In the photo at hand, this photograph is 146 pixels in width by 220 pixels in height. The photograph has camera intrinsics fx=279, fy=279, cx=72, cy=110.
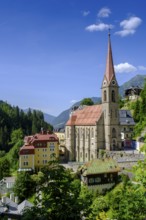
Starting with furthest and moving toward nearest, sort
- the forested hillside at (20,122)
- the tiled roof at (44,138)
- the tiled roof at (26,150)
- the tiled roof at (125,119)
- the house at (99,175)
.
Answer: the forested hillside at (20,122)
the tiled roof at (125,119)
the tiled roof at (44,138)
the tiled roof at (26,150)
the house at (99,175)

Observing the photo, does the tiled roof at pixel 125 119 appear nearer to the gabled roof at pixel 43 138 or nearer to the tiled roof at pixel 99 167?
the gabled roof at pixel 43 138

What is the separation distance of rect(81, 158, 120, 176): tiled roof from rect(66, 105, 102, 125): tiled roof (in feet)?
69.2

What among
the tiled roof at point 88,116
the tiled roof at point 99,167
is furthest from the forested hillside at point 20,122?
the tiled roof at point 99,167

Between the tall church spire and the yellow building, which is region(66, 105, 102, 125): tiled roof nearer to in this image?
the tall church spire

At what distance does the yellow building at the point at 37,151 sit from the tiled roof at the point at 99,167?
758 inches

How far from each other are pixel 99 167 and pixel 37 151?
81.1 ft

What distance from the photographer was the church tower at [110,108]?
212 ft

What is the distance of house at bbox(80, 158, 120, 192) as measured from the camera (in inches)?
1663

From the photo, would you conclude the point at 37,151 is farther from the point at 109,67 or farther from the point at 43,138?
the point at 109,67

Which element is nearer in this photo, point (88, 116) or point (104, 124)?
point (104, 124)

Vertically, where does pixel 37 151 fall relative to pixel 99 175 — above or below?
above

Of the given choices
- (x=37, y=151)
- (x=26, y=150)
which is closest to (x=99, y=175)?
(x=26, y=150)

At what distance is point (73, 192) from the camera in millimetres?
10875

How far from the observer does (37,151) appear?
6512 cm
